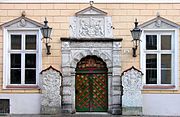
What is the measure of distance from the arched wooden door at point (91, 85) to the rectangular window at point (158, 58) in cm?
182

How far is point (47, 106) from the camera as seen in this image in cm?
1666

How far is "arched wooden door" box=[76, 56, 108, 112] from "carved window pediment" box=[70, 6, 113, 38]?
1.00 meters

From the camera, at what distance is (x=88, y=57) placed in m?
17.2

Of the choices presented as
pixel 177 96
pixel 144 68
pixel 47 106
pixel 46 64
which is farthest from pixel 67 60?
pixel 177 96

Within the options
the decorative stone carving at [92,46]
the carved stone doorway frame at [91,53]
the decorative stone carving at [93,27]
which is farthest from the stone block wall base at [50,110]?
the decorative stone carving at [93,27]

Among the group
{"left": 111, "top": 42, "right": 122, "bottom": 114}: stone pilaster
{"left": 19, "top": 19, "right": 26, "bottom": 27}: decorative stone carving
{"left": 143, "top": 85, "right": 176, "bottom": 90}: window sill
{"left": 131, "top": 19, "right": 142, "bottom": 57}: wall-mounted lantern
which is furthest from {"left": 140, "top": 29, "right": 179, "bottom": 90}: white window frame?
{"left": 19, "top": 19, "right": 26, "bottom": 27}: decorative stone carving

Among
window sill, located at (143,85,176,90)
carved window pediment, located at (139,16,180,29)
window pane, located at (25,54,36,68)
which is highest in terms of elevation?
carved window pediment, located at (139,16,180,29)

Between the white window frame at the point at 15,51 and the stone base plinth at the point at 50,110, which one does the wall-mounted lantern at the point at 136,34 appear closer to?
the white window frame at the point at 15,51

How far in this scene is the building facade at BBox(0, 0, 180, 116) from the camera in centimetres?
1684

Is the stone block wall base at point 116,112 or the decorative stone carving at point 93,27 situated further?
the decorative stone carving at point 93,27

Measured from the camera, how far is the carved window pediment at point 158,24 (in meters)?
16.9

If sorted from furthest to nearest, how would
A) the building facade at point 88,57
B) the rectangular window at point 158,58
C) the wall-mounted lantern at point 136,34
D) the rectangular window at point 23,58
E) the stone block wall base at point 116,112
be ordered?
the rectangular window at point 23,58 → the rectangular window at point 158,58 → the building facade at point 88,57 → the stone block wall base at point 116,112 → the wall-mounted lantern at point 136,34

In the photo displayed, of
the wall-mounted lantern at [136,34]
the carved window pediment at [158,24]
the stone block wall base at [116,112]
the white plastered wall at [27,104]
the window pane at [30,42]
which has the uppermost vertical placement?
the carved window pediment at [158,24]

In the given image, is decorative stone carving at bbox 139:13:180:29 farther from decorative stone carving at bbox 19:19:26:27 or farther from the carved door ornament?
decorative stone carving at bbox 19:19:26:27
